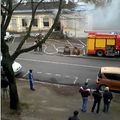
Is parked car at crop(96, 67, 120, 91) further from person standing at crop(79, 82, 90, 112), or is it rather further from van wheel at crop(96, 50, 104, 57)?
van wheel at crop(96, 50, 104, 57)

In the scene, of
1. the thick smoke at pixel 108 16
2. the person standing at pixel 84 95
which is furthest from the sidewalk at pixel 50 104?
the thick smoke at pixel 108 16

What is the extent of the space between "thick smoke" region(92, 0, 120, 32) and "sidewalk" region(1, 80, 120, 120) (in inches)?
801

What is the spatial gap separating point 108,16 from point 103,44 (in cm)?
1025

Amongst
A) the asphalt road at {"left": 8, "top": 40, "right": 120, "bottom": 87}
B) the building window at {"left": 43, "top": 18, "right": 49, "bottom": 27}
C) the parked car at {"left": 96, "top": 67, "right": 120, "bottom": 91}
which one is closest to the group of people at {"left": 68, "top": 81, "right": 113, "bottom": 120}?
the parked car at {"left": 96, "top": 67, "right": 120, "bottom": 91}

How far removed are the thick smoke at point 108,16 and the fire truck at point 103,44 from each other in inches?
280

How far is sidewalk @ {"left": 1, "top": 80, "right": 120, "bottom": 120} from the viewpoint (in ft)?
61.5

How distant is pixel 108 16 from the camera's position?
45062mm

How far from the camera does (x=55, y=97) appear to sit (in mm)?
22094

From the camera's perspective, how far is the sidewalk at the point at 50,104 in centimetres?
1875

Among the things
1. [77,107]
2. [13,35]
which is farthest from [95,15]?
[77,107]

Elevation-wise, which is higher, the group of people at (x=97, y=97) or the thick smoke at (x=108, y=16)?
the thick smoke at (x=108, y=16)

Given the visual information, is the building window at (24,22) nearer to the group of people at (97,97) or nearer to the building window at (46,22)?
the building window at (46,22)

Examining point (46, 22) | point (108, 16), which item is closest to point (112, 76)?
point (108, 16)

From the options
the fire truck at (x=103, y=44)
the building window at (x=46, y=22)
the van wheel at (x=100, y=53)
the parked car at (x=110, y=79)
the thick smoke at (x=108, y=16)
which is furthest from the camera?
the building window at (x=46, y=22)
